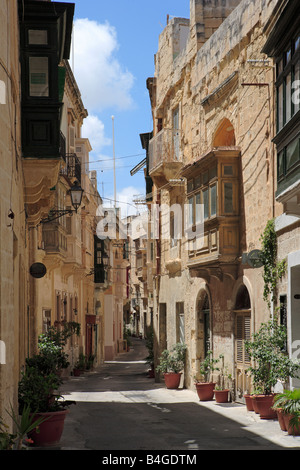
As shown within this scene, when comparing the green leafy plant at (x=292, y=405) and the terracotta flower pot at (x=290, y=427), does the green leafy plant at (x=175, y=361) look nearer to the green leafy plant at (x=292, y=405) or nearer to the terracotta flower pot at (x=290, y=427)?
the terracotta flower pot at (x=290, y=427)

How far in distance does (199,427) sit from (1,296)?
635 centimetres

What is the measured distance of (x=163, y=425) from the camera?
546 inches

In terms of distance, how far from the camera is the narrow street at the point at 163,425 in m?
11.3

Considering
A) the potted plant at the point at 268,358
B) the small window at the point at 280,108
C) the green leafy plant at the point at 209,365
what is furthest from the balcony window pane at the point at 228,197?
the small window at the point at 280,108

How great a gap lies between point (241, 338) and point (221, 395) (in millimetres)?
1525

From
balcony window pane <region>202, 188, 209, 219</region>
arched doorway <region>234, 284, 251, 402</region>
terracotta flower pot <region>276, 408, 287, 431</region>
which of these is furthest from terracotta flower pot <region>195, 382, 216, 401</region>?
terracotta flower pot <region>276, 408, 287, 431</region>

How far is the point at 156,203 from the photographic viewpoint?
1072 inches

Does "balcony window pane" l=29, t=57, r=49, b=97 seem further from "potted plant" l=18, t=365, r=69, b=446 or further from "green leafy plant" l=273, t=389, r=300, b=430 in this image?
"green leafy plant" l=273, t=389, r=300, b=430

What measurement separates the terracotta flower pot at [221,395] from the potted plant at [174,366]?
457 centimetres

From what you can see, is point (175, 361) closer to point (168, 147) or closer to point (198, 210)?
point (198, 210)

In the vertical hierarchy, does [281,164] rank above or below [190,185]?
below

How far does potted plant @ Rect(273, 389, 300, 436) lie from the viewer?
36.4 ft

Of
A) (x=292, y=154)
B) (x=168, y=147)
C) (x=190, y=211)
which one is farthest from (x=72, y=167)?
(x=292, y=154)
